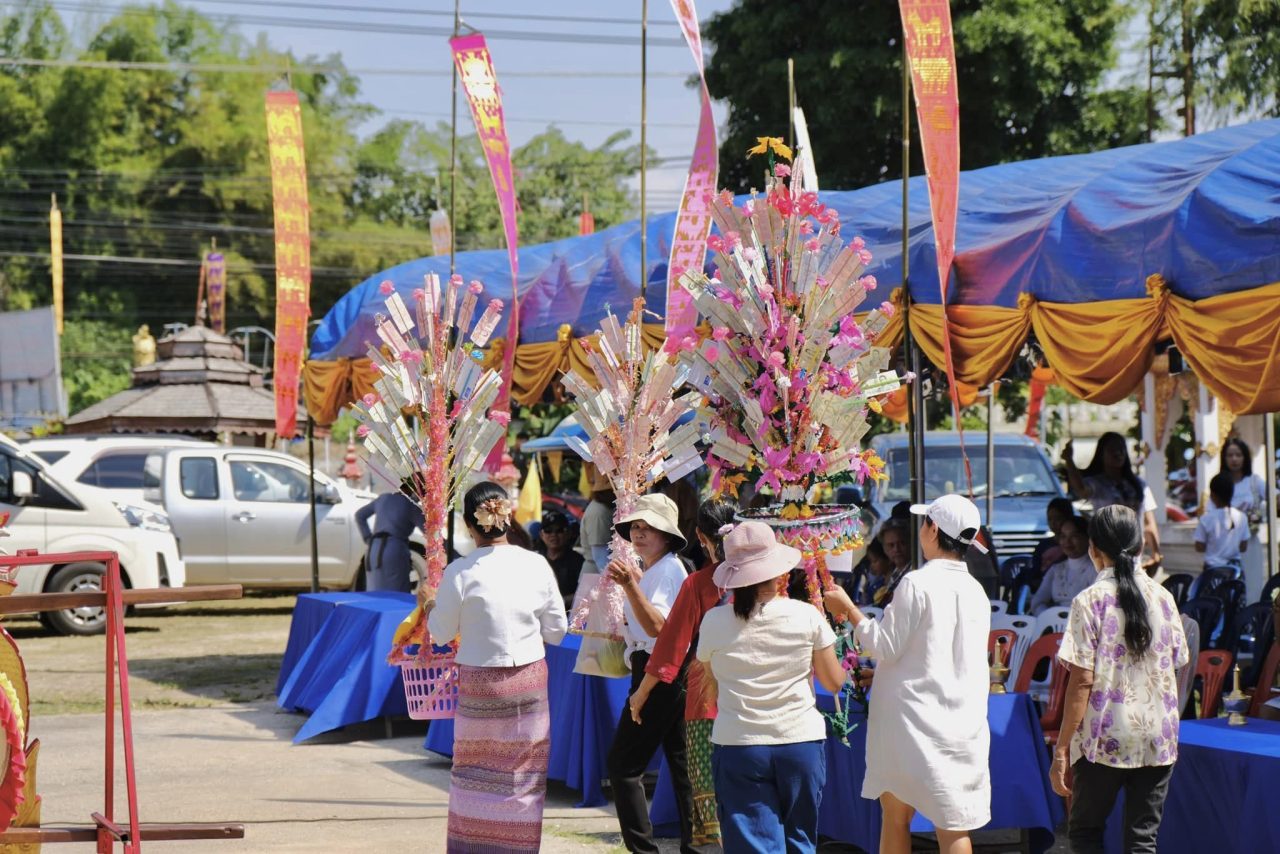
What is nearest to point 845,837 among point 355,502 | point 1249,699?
point 1249,699

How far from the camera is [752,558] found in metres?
5.32

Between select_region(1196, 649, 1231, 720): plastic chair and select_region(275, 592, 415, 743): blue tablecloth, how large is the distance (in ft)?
16.3

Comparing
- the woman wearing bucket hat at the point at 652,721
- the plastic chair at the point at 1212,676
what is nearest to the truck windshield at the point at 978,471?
the plastic chair at the point at 1212,676

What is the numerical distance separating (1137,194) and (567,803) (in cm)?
453

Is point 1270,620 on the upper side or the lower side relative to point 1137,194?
lower

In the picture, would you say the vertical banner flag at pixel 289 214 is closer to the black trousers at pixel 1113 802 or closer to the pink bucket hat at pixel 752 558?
the pink bucket hat at pixel 752 558

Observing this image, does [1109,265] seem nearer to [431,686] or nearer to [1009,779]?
[1009,779]

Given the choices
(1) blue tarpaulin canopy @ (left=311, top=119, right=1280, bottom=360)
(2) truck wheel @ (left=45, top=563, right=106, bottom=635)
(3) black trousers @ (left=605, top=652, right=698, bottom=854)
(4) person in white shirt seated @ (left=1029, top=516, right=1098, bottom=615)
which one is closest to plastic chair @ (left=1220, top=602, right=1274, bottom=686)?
(4) person in white shirt seated @ (left=1029, top=516, right=1098, bottom=615)

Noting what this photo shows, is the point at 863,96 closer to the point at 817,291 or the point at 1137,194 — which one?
the point at 1137,194

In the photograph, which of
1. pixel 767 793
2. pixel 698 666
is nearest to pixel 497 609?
pixel 698 666

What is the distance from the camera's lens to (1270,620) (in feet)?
27.2

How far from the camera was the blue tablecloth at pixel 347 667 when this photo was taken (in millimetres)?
10320

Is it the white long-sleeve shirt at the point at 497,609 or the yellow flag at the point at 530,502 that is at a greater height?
the white long-sleeve shirt at the point at 497,609

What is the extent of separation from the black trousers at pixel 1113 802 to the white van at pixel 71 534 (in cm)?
1199
